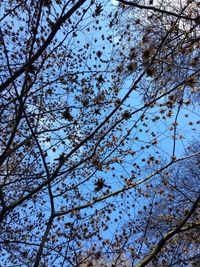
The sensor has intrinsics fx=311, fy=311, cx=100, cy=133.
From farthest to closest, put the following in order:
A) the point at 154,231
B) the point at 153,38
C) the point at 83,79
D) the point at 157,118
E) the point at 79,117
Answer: the point at 153,38 < the point at 154,231 < the point at 83,79 < the point at 79,117 < the point at 157,118

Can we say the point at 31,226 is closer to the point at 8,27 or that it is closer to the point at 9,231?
the point at 9,231

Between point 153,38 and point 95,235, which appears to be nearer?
point 95,235

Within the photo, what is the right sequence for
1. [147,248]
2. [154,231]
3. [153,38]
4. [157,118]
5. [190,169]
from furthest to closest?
[190,169] → [153,38] → [154,231] → [147,248] → [157,118]

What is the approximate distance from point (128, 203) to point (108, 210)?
12.1 inches

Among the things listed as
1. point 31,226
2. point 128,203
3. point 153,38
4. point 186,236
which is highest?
point 153,38

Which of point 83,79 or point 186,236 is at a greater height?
point 83,79

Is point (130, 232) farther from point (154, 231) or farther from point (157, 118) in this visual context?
point (157, 118)

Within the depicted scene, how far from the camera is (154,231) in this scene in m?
5.70

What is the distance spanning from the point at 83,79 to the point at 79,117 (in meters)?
0.68

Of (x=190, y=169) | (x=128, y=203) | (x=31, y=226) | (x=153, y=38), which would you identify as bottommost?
(x=128, y=203)

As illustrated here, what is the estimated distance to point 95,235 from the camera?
461cm

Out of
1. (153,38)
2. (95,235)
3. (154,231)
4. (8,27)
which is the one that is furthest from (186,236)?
(8,27)

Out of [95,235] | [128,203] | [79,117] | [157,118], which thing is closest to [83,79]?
[79,117]

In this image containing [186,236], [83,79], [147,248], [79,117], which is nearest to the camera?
[79,117]
